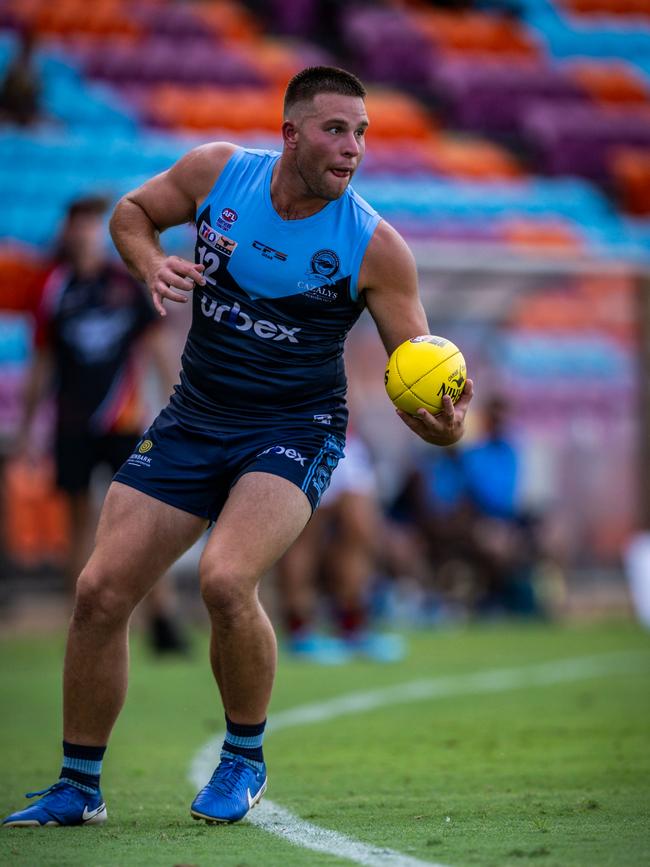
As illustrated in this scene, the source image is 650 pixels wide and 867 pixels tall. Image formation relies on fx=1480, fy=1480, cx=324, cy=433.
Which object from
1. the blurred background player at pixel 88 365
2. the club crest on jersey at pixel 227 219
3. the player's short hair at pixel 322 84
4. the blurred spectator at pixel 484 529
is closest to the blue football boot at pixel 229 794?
the club crest on jersey at pixel 227 219

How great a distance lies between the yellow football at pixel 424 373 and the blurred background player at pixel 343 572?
5.92 meters

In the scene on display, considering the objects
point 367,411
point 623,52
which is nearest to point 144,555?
point 367,411

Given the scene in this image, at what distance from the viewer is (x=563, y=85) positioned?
2333 cm

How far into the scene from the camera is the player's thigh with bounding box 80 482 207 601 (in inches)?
187

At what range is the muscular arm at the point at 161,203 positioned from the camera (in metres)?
5.09

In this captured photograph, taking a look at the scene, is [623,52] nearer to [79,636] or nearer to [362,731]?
[362,731]

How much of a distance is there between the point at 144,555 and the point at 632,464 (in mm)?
11034

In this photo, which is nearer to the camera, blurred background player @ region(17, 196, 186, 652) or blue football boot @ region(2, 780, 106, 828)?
blue football boot @ region(2, 780, 106, 828)

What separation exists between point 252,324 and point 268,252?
0.25 meters

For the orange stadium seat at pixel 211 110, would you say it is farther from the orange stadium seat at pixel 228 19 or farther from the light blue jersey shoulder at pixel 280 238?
the light blue jersey shoulder at pixel 280 238

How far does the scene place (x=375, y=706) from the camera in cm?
820

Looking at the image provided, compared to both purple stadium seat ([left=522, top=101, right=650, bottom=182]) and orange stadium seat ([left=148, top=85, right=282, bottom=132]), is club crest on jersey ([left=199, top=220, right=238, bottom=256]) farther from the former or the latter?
purple stadium seat ([left=522, top=101, right=650, bottom=182])

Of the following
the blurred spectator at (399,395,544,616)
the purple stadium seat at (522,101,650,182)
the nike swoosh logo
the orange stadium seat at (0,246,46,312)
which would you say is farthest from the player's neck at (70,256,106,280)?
the purple stadium seat at (522,101,650,182)

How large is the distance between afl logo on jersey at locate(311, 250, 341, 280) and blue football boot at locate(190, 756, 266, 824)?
1630mm
